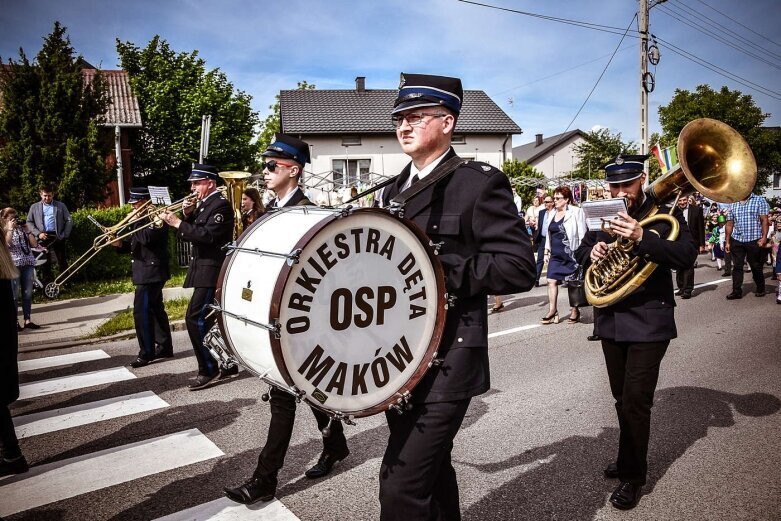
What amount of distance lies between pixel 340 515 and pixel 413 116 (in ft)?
7.43

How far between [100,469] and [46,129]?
12.3 meters

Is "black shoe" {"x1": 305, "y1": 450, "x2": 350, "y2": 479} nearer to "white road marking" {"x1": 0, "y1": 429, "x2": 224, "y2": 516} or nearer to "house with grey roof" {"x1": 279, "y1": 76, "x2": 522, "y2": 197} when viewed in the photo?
"white road marking" {"x1": 0, "y1": 429, "x2": 224, "y2": 516}

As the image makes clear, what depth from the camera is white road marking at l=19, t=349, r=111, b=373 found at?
6819 mm

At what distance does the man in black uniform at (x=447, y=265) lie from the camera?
208 cm

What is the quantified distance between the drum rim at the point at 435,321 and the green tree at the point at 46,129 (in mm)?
13776

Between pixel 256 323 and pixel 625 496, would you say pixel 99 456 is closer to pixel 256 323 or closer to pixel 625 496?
pixel 256 323

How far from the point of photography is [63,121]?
13547mm

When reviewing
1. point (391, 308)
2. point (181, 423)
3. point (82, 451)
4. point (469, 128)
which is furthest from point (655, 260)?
point (469, 128)

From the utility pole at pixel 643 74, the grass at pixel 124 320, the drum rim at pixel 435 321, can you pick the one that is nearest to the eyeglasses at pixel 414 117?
the drum rim at pixel 435 321

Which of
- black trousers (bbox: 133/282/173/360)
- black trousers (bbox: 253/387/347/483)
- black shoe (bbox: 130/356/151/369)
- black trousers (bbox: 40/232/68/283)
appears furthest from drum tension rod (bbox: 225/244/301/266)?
black trousers (bbox: 40/232/68/283)

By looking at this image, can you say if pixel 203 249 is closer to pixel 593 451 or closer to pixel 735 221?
pixel 593 451

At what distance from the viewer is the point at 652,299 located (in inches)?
133

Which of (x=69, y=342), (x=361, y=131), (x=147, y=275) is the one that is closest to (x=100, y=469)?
(x=147, y=275)

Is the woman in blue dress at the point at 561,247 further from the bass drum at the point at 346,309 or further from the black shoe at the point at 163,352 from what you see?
the bass drum at the point at 346,309
